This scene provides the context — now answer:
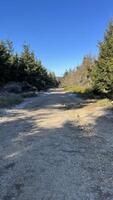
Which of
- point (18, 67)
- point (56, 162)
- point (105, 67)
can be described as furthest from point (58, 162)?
point (18, 67)

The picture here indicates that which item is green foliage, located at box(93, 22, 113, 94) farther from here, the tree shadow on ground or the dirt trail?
the tree shadow on ground

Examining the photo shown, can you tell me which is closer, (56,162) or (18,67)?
(56,162)

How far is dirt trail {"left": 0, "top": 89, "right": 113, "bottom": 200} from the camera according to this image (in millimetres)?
8281

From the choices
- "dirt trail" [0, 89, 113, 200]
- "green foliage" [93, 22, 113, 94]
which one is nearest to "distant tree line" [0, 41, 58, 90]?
"green foliage" [93, 22, 113, 94]

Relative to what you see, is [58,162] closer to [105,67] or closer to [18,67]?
[105,67]

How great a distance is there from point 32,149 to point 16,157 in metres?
1.11

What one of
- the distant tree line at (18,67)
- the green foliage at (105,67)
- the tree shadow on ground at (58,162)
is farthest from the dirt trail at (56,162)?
the distant tree line at (18,67)

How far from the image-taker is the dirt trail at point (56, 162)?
326 inches

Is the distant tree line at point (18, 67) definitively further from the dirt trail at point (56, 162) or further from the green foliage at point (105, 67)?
the dirt trail at point (56, 162)

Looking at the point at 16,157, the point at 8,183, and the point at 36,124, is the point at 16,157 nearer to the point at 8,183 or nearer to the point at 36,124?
the point at 8,183

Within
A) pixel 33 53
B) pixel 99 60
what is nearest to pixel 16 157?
pixel 99 60

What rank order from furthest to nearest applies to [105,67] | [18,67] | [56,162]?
[18,67] < [105,67] < [56,162]

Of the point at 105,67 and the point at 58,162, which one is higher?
the point at 105,67

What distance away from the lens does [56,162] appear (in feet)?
35.4
